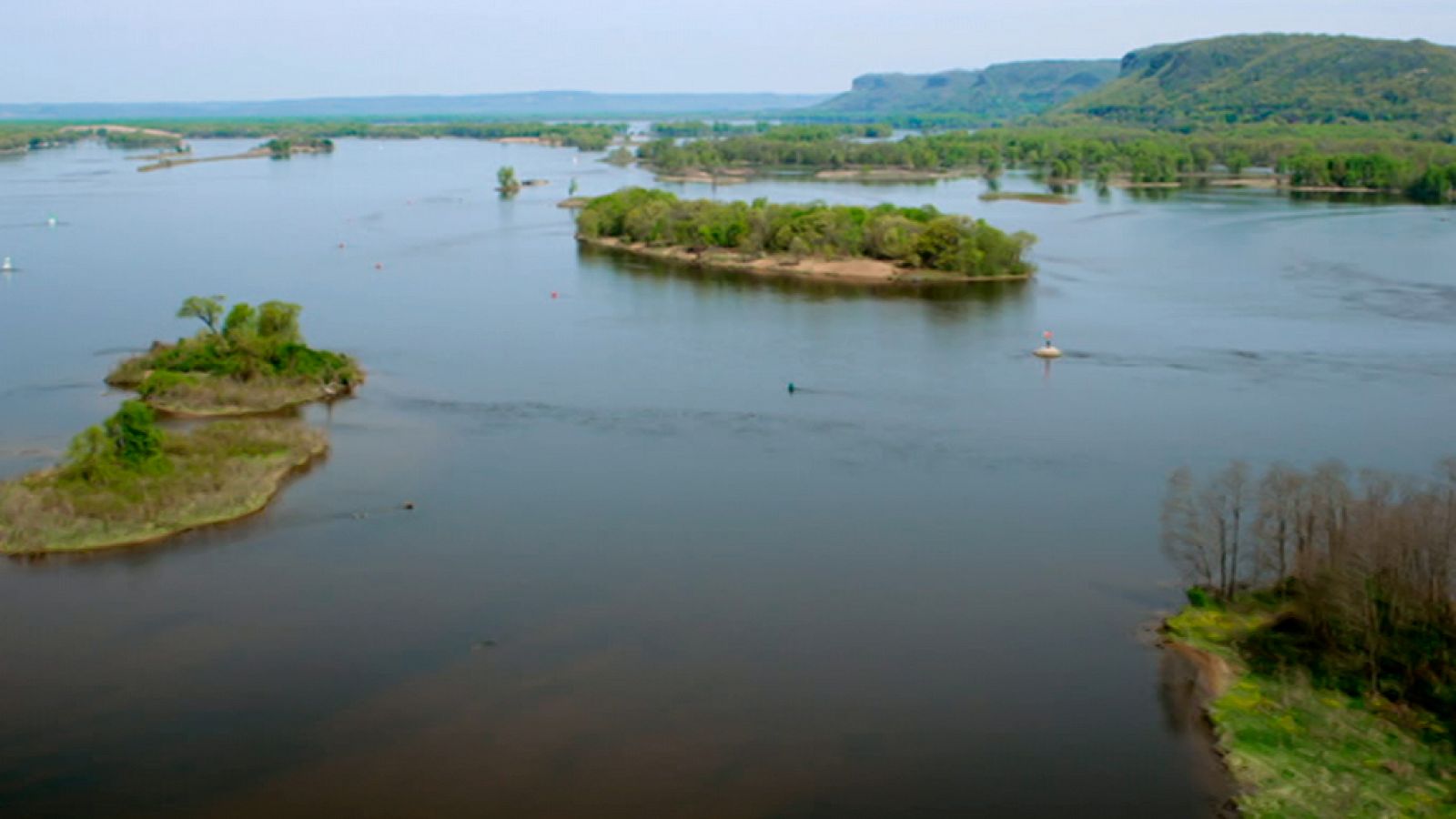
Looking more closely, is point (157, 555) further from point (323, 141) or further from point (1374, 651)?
point (323, 141)

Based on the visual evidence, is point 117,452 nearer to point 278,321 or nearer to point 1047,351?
point 278,321

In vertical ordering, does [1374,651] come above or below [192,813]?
above

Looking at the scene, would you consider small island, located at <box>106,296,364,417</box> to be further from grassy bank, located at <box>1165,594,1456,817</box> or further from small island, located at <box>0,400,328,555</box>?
grassy bank, located at <box>1165,594,1456,817</box>

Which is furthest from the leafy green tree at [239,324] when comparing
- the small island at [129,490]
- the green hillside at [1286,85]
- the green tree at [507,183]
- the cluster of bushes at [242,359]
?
the green hillside at [1286,85]

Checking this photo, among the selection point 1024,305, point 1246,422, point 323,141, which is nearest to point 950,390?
point 1246,422

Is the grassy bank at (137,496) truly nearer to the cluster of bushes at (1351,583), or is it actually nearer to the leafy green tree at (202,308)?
the leafy green tree at (202,308)

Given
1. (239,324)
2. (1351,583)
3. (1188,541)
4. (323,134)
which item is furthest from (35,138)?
(1351,583)

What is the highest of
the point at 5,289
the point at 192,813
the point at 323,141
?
the point at 323,141
